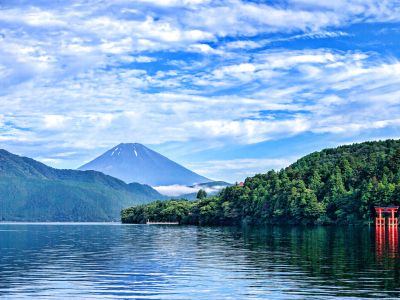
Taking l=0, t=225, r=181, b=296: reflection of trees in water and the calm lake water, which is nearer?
the calm lake water

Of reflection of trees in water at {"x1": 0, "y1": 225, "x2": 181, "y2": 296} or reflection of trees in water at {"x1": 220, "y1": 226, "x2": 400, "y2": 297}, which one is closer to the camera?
reflection of trees in water at {"x1": 220, "y1": 226, "x2": 400, "y2": 297}

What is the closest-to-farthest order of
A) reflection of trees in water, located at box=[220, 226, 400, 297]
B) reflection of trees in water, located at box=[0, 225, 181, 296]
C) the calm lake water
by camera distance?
the calm lake water < reflection of trees in water, located at box=[220, 226, 400, 297] < reflection of trees in water, located at box=[0, 225, 181, 296]

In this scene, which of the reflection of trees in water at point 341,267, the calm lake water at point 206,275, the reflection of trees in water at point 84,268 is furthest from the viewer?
the reflection of trees in water at point 84,268

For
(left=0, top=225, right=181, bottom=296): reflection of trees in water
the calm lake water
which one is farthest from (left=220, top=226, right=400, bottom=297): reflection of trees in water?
(left=0, top=225, right=181, bottom=296): reflection of trees in water

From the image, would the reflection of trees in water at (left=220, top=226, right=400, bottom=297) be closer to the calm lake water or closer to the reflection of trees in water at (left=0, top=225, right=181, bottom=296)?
the calm lake water

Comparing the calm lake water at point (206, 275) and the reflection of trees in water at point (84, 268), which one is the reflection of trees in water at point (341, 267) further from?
the reflection of trees in water at point (84, 268)

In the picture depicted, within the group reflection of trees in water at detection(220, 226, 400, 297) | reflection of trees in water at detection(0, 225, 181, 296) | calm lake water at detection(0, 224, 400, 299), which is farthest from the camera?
reflection of trees in water at detection(0, 225, 181, 296)

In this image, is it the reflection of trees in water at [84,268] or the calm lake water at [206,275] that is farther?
the reflection of trees in water at [84,268]

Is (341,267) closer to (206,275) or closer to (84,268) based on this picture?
(206,275)

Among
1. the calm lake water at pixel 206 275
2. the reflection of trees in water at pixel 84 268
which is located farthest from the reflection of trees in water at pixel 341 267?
the reflection of trees in water at pixel 84 268

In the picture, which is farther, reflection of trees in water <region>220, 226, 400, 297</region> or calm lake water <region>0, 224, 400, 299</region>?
reflection of trees in water <region>220, 226, 400, 297</region>

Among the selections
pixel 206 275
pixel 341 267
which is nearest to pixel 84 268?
pixel 206 275

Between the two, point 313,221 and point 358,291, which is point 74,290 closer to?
point 358,291

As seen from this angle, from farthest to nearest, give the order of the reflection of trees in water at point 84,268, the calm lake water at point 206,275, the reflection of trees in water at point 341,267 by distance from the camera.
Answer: the reflection of trees in water at point 84,268, the reflection of trees in water at point 341,267, the calm lake water at point 206,275
